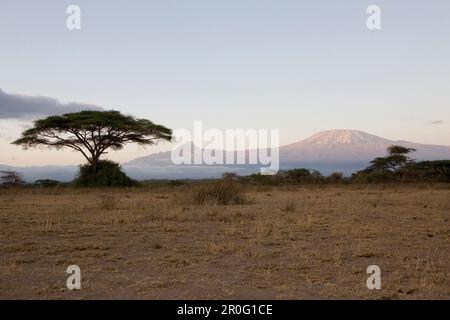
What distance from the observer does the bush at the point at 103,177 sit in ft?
88.2

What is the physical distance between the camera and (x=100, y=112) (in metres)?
29.1

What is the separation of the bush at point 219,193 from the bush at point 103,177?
515 inches

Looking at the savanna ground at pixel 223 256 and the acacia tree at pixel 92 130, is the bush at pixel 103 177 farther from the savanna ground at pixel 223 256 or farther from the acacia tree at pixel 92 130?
the savanna ground at pixel 223 256

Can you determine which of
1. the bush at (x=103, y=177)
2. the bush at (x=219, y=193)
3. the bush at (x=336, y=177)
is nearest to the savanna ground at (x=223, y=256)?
the bush at (x=219, y=193)

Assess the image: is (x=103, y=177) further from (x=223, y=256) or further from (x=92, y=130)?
(x=223, y=256)

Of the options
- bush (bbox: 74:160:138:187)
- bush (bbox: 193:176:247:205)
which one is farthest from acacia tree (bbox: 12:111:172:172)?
bush (bbox: 193:176:247:205)

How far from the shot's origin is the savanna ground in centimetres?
478

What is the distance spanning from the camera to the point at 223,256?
21.2ft

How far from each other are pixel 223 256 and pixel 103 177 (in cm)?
2160

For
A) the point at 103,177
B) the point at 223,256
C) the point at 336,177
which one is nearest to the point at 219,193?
the point at 223,256
